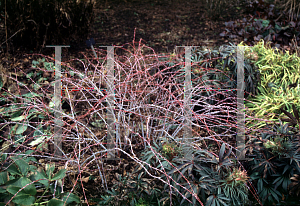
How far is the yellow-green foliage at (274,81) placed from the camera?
316cm

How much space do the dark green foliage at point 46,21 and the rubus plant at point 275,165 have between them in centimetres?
309

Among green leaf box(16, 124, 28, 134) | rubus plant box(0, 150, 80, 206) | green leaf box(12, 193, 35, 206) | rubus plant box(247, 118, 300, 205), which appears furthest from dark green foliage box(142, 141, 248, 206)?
green leaf box(16, 124, 28, 134)

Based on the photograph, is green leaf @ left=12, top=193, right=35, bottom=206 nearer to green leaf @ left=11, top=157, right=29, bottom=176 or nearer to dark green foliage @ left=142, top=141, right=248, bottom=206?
green leaf @ left=11, top=157, right=29, bottom=176

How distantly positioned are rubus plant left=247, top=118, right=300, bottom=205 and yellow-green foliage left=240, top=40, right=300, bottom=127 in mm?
705

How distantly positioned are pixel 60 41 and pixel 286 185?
12.0ft

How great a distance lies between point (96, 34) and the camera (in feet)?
15.8

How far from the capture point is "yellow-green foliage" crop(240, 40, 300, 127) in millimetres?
3156

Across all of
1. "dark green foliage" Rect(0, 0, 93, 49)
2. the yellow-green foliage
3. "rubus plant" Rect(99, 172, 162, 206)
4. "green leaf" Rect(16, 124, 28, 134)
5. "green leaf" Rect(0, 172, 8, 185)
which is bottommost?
"rubus plant" Rect(99, 172, 162, 206)

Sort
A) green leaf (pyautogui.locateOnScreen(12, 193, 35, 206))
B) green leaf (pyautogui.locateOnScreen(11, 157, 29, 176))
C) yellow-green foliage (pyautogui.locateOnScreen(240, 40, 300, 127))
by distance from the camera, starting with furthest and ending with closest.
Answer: yellow-green foliage (pyautogui.locateOnScreen(240, 40, 300, 127)) < green leaf (pyautogui.locateOnScreen(11, 157, 29, 176)) < green leaf (pyautogui.locateOnScreen(12, 193, 35, 206))

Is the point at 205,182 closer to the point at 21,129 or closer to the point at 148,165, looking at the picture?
the point at 148,165

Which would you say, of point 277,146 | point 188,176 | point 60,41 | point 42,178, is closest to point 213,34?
point 60,41

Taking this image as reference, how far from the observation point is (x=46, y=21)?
3.80 metres

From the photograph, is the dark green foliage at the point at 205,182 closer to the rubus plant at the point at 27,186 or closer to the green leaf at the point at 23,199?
the rubus plant at the point at 27,186

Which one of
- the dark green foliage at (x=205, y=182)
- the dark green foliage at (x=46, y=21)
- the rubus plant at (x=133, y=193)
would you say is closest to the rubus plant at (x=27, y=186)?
the rubus plant at (x=133, y=193)
